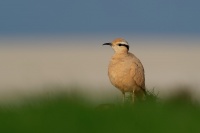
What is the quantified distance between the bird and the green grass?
9.11ft

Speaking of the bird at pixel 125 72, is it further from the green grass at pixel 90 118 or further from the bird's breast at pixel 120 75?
the green grass at pixel 90 118

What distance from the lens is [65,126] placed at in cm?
1196

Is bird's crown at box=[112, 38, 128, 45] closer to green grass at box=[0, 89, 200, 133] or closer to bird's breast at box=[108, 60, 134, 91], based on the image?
bird's breast at box=[108, 60, 134, 91]

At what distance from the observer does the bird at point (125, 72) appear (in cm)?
1620

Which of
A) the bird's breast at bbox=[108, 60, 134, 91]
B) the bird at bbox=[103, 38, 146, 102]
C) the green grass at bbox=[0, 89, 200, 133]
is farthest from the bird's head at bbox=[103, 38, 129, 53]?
the green grass at bbox=[0, 89, 200, 133]

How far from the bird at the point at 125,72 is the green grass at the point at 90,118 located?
2776 millimetres

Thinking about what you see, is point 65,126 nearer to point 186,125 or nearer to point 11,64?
point 186,125

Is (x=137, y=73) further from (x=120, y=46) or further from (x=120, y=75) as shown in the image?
(x=120, y=46)

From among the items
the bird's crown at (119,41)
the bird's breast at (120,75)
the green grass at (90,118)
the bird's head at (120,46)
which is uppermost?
the bird's crown at (119,41)

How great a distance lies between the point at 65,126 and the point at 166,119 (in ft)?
3.95

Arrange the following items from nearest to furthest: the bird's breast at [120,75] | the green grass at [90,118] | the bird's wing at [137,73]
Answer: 1. the green grass at [90,118]
2. the bird's breast at [120,75]
3. the bird's wing at [137,73]

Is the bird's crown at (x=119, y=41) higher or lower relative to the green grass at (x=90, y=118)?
higher

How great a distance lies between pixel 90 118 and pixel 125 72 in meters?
4.05

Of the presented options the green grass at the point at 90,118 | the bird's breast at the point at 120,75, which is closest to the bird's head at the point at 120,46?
the bird's breast at the point at 120,75
